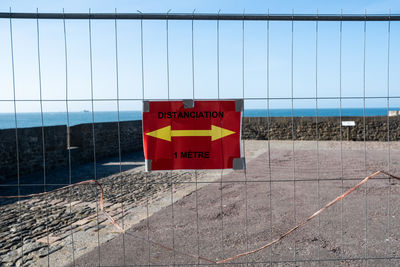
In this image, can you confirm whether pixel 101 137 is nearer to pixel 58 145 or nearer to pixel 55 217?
pixel 58 145

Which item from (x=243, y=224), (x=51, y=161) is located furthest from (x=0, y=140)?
(x=243, y=224)

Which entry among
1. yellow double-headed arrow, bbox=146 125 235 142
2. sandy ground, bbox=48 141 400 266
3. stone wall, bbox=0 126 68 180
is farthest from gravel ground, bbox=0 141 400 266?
stone wall, bbox=0 126 68 180

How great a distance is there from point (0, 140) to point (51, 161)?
2.09 meters

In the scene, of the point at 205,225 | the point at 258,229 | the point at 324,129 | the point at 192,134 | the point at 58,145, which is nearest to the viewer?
the point at 192,134

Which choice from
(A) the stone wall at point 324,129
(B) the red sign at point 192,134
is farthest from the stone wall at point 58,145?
(B) the red sign at point 192,134

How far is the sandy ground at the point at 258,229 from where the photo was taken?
3777 mm

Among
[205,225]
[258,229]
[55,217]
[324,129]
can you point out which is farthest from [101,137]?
[324,129]

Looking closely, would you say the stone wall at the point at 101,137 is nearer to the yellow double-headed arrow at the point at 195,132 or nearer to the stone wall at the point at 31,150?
the stone wall at the point at 31,150

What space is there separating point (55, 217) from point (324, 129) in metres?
15.4

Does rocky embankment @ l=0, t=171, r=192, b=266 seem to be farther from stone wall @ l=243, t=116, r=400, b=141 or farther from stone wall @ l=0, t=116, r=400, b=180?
stone wall @ l=243, t=116, r=400, b=141

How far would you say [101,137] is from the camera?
13.5 meters

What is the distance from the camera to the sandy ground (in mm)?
3777

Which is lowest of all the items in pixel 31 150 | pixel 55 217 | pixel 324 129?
pixel 55 217

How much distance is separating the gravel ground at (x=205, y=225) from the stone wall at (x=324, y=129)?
394 inches
